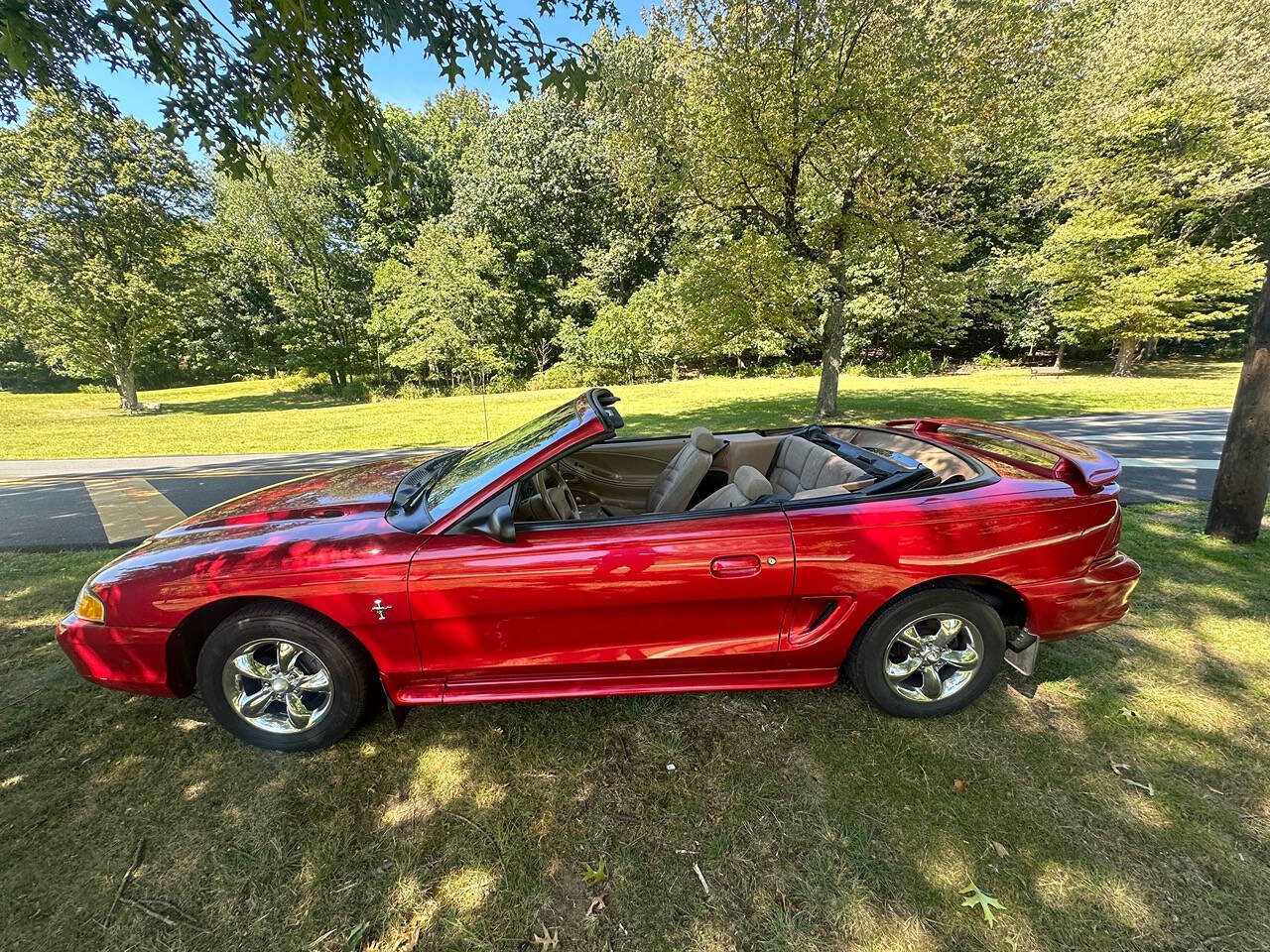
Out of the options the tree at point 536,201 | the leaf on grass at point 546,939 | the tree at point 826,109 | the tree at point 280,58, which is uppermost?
the tree at point 536,201

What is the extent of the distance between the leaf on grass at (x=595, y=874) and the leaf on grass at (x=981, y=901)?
115 centimetres

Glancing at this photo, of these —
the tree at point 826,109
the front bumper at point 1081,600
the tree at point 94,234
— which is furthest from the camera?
the tree at point 94,234

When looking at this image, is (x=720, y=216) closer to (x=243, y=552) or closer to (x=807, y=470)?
(x=807, y=470)

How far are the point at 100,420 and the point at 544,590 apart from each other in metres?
20.8

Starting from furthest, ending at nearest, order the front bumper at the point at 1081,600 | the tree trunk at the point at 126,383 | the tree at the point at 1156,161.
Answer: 1. the tree trunk at the point at 126,383
2. the tree at the point at 1156,161
3. the front bumper at the point at 1081,600

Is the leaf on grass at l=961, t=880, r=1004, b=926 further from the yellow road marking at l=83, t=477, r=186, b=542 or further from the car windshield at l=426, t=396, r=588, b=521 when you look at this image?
the yellow road marking at l=83, t=477, r=186, b=542

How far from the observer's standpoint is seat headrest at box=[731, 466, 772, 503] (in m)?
2.43

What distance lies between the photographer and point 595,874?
1.82m

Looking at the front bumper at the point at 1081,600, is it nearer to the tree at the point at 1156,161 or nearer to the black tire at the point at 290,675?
the black tire at the point at 290,675

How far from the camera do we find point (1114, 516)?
8.02ft

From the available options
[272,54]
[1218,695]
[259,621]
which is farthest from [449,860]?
[272,54]

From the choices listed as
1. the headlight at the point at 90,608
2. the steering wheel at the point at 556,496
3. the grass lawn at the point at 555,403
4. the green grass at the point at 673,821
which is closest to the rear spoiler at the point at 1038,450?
the green grass at the point at 673,821

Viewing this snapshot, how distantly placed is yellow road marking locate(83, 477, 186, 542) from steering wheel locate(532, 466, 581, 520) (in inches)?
192

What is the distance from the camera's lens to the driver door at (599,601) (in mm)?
2129
